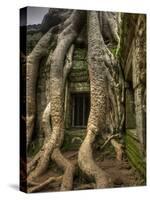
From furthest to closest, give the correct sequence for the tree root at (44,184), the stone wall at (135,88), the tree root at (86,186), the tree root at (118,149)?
the stone wall at (135,88), the tree root at (118,149), the tree root at (86,186), the tree root at (44,184)

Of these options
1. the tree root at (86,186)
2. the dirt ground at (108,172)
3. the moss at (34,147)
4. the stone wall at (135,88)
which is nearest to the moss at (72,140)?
the dirt ground at (108,172)

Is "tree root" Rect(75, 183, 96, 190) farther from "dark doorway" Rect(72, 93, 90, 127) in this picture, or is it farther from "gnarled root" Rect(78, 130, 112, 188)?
"dark doorway" Rect(72, 93, 90, 127)

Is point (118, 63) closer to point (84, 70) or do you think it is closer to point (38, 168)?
point (84, 70)

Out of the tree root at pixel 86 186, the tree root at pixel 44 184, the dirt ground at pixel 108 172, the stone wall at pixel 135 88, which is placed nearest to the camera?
the tree root at pixel 44 184

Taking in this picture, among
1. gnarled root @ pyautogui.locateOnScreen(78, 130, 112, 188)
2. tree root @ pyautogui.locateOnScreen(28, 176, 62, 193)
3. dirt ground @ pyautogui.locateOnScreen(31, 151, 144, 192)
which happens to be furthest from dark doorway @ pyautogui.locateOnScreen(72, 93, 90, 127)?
tree root @ pyautogui.locateOnScreen(28, 176, 62, 193)

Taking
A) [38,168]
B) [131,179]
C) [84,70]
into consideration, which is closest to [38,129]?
[38,168]

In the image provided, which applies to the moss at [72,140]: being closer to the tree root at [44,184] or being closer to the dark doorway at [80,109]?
the dark doorway at [80,109]

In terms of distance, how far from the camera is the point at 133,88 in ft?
23.4

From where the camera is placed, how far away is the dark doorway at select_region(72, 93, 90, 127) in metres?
6.75

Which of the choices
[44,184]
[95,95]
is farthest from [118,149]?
[44,184]

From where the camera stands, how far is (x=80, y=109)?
6.78 m

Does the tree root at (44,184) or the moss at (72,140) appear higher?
the moss at (72,140)

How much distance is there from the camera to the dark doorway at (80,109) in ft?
22.2

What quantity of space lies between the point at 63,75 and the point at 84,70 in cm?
26
